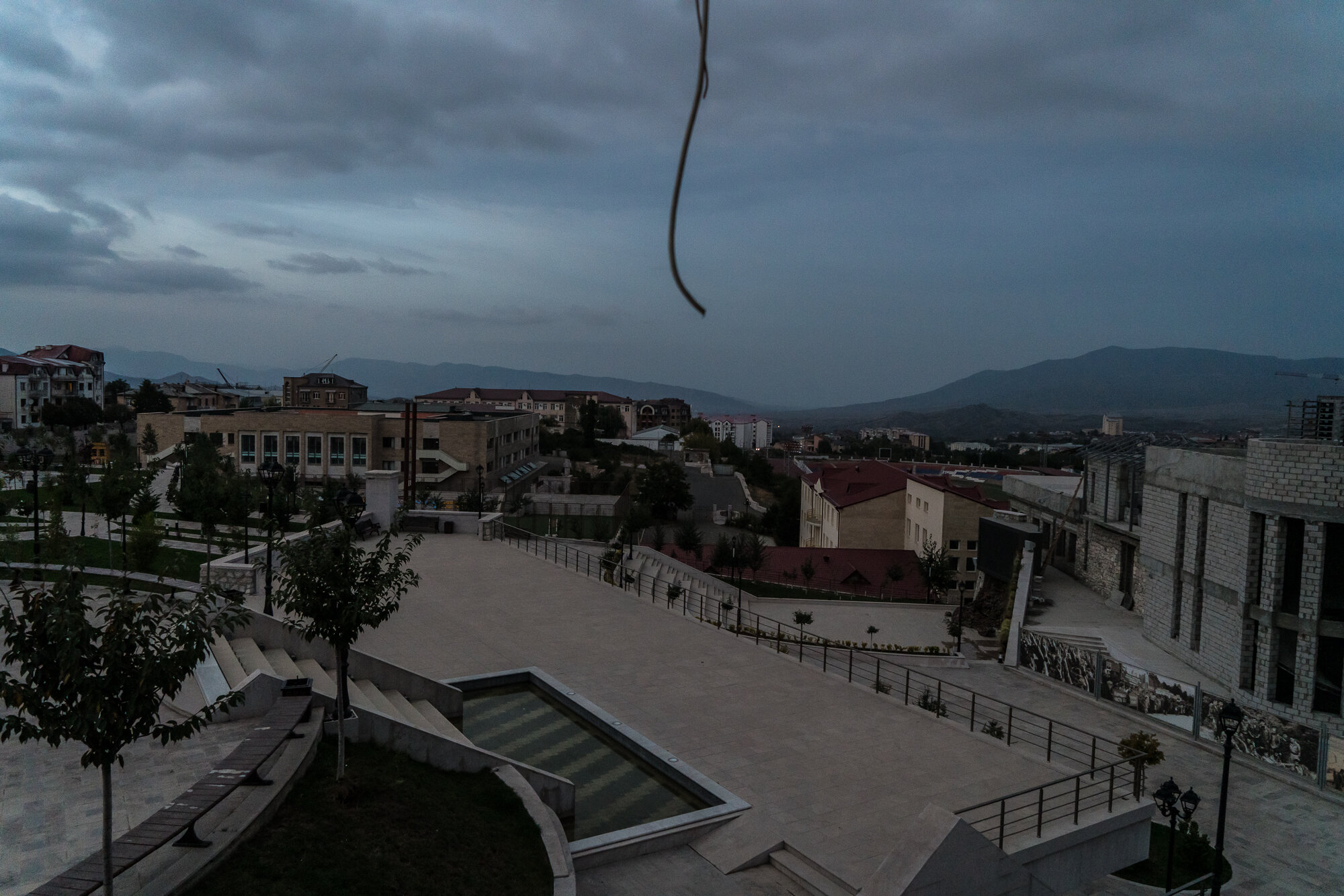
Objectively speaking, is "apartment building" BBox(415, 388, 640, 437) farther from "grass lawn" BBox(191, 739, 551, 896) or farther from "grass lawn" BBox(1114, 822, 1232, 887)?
"grass lawn" BBox(191, 739, 551, 896)

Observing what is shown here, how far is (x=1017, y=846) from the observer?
841 centimetres

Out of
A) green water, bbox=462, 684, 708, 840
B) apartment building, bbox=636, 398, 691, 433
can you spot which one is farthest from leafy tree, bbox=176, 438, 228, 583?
apartment building, bbox=636, 398, 691, 433

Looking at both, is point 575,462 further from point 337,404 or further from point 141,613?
point 141,613

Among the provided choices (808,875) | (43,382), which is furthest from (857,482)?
(43,382)

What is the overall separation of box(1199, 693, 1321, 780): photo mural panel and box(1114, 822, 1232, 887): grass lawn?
10.5ft

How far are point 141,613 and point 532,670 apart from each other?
8244mm

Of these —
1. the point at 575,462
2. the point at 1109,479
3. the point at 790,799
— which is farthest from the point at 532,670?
the point at 575,462

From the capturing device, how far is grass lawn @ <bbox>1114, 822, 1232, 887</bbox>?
10.2 m

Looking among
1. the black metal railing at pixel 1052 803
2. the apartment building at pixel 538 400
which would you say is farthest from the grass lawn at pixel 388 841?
the apartment building at pixel 538 400

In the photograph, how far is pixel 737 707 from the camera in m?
12.3

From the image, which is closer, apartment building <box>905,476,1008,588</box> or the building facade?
the building facade

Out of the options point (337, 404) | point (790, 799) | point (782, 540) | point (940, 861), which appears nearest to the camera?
point (940, 861)

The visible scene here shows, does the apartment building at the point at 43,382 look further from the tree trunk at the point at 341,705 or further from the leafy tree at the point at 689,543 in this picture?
the tree trunk at the point at 341,705

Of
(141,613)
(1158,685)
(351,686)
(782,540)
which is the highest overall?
(141,613)
